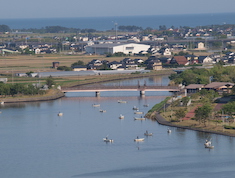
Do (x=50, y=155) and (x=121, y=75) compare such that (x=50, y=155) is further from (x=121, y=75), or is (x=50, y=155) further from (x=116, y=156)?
(x=121, y=75)

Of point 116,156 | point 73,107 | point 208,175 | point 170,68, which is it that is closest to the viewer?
point 208,175

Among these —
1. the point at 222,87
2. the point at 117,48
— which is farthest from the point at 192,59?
the point at 222,87

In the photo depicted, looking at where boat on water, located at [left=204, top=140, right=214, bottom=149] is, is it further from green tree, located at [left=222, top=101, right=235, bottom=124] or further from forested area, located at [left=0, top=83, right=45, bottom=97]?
forested area, located at [left=0, top=83, right=45, bottom=97]

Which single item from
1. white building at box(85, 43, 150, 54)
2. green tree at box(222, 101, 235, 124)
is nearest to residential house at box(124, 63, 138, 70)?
white building at box(85, 43, 150, 54)

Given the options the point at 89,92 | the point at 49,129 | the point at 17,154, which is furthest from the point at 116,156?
the point at 89,92

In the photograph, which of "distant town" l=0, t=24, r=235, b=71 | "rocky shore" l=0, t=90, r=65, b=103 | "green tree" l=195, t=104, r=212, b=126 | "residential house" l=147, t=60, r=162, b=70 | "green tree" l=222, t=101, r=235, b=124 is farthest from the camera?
"distant town" l=0, t=24, r=235, b=71

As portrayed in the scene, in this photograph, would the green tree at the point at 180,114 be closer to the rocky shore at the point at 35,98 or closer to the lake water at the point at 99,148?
the lake water at the point at 99,148
